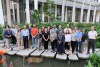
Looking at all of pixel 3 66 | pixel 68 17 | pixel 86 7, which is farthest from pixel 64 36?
pixel 86 7

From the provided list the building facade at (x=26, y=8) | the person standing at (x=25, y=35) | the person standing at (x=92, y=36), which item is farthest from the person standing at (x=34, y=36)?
the building facade at (x=26, y=8)

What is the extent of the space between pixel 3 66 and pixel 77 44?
15.5ft

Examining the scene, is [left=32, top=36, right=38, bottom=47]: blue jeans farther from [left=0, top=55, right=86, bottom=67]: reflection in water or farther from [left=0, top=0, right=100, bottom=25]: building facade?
[left=0, top=0, right=100, bottom=25]: building facade

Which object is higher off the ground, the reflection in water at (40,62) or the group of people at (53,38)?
the group of people at (53,38)

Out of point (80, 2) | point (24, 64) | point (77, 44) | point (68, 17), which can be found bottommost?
point (24, 64)

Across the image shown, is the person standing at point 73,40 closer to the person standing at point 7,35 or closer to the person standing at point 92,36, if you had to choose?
the person standing at point 92,36

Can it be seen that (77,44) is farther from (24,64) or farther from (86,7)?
(86,7)

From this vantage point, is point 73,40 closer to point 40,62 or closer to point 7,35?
point 40,62

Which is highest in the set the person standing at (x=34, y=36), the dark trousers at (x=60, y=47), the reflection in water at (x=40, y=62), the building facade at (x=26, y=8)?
the building facade at (x=26, y=8)

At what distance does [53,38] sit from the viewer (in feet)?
35.6

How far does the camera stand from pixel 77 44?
10.8 metres

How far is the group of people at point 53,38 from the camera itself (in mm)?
10422

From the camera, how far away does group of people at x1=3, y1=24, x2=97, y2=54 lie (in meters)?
10.4

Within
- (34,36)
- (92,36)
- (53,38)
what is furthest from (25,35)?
(92,36)
